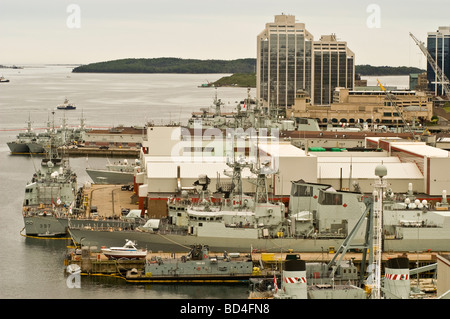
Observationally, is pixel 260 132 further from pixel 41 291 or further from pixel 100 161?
pixel 41 291

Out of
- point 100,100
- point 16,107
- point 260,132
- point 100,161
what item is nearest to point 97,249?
point 260,132

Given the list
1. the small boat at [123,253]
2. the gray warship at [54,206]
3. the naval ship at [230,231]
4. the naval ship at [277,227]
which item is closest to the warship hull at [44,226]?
the gray warship at [54,206]

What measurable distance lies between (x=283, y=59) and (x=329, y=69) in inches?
196

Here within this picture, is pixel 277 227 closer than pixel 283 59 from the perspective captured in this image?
Yes

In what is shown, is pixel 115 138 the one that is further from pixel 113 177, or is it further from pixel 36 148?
pixel 113 177

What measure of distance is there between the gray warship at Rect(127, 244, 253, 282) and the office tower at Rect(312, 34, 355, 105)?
57.5 meters

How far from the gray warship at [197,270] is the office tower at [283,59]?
179 ft

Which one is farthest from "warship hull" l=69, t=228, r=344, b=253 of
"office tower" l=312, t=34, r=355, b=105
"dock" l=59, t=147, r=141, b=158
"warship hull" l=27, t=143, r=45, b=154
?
"office tower" l=312, t=34, r=355, b=105

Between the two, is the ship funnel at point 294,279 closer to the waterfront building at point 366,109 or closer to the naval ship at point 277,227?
the naval ship at point 277,227

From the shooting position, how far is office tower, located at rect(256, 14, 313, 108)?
74750 mm

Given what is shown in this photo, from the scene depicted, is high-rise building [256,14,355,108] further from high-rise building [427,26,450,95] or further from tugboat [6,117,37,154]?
high-rise building [427,26,450,95]

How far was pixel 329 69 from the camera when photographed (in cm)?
7775

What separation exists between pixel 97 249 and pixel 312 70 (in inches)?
2175

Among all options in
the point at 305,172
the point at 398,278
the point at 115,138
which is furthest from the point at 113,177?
the point at 398,278
